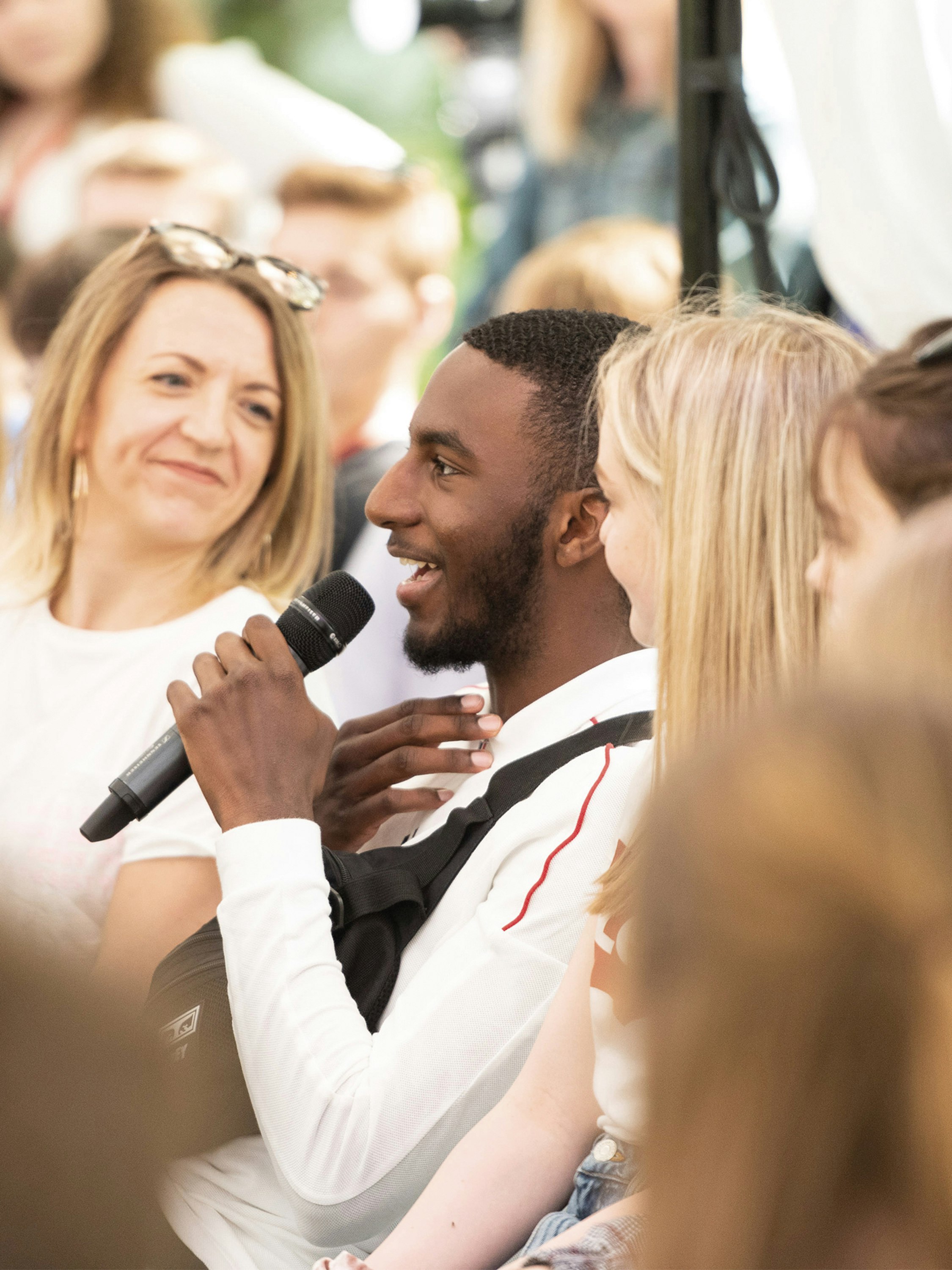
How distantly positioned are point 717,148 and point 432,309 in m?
2.07

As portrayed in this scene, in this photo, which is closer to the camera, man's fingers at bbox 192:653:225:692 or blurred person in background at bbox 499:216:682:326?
man's fingers at bbox 192:653:225:692

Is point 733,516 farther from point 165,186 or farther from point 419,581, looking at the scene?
point 165,186

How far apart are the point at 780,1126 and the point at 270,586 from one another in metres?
1.94

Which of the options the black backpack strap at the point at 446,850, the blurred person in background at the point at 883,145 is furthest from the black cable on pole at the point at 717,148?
the black backpack strap at the point at 446,850

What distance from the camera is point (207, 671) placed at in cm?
161

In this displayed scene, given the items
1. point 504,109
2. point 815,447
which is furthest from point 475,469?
point 504,109

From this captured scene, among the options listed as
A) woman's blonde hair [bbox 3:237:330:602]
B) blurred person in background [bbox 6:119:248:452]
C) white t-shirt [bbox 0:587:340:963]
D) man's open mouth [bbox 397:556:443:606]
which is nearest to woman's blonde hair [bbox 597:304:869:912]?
man's open mouth [bbox 397:556:443:606]

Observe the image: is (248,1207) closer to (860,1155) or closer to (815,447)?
(815,447)

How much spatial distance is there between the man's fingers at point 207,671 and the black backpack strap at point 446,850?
23 cm

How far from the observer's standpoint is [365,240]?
420 cm

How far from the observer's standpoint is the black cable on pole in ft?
7.33

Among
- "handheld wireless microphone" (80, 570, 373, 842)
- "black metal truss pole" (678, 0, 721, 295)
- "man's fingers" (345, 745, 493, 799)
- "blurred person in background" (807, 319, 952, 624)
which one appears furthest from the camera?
"black metal truss pole" (678, 0, 721, 295)

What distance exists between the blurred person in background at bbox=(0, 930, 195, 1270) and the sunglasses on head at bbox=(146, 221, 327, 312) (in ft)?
6.44

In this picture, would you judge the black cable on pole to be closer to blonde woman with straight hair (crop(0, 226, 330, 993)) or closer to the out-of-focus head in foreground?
blonde woman with straight hair (crop(0, 226, 330, 993))
